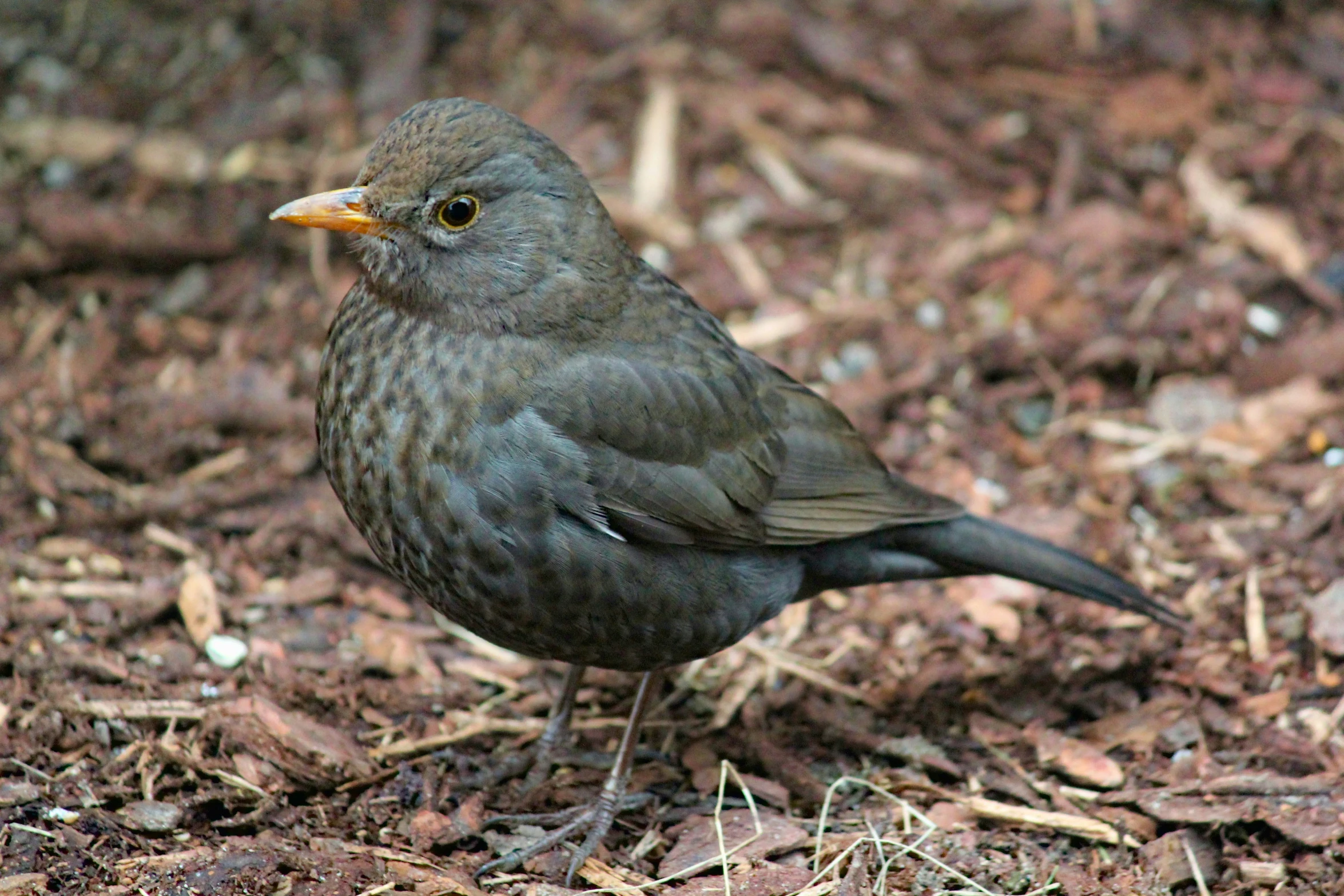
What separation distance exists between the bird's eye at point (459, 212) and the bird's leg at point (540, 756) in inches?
56.9

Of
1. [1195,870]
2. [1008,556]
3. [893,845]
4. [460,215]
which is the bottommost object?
[1195,870]

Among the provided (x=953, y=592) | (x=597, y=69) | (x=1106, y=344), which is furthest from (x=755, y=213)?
(x=953, y=592)

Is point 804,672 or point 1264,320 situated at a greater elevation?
point 1264,320

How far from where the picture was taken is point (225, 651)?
4570mm

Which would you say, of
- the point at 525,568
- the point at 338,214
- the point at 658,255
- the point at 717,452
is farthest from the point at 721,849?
the point at 658,255

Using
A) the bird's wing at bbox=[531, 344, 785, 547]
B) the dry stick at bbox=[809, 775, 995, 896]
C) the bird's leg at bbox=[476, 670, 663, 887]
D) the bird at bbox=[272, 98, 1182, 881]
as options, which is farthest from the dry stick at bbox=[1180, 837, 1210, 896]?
the bird's leg at bbox=[476, 670, 663, 887]

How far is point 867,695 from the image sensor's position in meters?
4.80

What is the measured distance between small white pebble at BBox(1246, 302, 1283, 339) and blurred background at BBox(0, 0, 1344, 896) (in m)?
0.03

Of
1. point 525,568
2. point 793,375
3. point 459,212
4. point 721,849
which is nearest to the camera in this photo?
point 525,568

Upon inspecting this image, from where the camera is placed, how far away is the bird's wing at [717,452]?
3.91 m

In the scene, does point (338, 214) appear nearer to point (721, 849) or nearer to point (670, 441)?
point (670, 441)

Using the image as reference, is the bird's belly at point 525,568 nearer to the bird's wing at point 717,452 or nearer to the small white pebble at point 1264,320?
the bird's wing at point 717,452

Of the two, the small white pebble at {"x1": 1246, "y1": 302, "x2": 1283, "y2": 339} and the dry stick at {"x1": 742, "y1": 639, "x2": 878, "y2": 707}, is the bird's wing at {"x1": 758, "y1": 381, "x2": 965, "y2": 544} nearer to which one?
the dry stick at {"x1": 742, "y1": 639, "x2": 878, "y2": 707}

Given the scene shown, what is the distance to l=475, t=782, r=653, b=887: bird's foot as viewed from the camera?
158 inches
